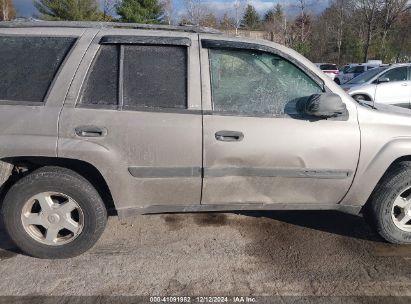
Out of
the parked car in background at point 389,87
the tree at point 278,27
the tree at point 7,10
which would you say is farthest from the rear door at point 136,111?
the tree at point 7,10

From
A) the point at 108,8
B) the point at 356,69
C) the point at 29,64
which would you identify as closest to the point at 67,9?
the point at 108,8

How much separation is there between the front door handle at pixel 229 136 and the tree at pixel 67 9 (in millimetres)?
34811

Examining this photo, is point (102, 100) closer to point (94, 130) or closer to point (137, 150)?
point (94, 130)

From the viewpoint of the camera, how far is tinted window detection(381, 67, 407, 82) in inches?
452

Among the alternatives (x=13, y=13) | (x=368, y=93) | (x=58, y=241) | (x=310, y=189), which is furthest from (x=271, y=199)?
(x=13, y=13)

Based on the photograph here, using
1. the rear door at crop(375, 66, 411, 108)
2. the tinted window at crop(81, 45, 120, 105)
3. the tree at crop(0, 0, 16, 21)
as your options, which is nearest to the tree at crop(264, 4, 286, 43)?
the tree at crop(0, 0, 16, 21)

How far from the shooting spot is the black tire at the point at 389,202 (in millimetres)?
3406

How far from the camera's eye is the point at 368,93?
37.1 feet

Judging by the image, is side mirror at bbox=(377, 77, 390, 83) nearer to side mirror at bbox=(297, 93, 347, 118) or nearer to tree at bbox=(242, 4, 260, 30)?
side mirror at bbox=(297, 93, 347, 118)

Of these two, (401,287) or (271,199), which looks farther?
(271,199)

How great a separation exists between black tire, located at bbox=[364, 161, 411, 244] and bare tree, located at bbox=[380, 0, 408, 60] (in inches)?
1398

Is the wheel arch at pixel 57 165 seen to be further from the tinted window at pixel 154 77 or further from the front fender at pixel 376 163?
the front fender at pixel 376 163

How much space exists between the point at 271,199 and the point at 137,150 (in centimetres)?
122

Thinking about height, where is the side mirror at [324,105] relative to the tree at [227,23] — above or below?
below
